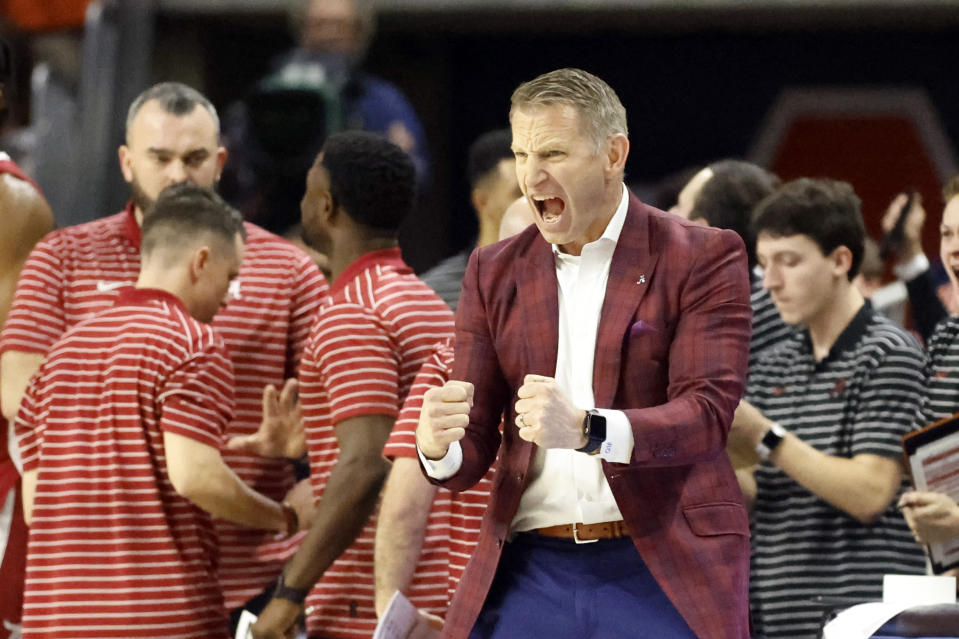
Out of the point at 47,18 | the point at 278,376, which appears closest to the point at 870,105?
the point at 47,18

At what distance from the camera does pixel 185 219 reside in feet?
11.5

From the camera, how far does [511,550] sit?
256cm

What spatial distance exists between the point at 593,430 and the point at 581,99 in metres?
0.57

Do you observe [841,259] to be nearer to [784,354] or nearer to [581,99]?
[784,354]

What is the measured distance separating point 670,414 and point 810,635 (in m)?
1.35

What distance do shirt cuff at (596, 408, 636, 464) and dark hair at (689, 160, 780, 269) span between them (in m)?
1.94

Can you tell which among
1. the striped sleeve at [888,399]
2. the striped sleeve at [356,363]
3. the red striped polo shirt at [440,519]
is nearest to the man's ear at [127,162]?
the striped sleeve at [356,363]

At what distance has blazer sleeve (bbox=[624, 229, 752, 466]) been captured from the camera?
7.63 feet

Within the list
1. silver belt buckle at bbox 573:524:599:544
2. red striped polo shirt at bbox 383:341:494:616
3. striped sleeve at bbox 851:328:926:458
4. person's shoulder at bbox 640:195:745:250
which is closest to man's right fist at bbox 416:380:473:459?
silver belt buckle at bbox 573:524:599:544

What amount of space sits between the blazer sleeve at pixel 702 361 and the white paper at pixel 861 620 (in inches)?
23.0

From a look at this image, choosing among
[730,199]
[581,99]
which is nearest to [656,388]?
[581,99]

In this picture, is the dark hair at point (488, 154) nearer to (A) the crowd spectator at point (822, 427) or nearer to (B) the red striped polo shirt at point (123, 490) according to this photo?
(A) the crowd spectator at point (822, 427)

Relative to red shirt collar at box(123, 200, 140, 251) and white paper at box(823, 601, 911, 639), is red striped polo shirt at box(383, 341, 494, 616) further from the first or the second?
red shirt collar at box(123, 200, 140, 251)

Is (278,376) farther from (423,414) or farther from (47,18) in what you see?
(47,18)
